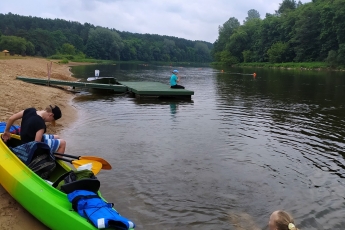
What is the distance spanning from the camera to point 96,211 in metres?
4.48

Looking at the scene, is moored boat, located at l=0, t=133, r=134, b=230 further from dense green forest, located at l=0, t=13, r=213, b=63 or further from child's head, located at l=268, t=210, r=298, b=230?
dense green forest, located at l=0, t=13, r=213, b=63

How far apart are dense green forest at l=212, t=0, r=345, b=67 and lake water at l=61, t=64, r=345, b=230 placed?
191 feet

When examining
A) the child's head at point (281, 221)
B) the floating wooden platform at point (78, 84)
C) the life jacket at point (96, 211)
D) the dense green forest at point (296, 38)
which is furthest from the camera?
the dense green forest at point (296, 38)

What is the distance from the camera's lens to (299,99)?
69.8 ft

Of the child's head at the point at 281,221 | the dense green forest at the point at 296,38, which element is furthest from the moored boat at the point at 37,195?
the dense green forest at the point at 296,38

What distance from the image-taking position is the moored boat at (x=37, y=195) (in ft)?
15.0

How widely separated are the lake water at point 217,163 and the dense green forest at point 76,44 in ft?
290

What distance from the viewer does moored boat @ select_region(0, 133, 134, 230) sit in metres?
4.57

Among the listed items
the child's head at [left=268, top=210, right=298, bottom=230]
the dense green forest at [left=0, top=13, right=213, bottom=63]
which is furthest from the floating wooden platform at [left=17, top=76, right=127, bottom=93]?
the dense green forest at [left=0, top=13, right=213, bottom=63]

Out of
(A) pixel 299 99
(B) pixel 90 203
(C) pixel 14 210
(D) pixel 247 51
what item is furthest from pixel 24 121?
(D) pixel 247 51

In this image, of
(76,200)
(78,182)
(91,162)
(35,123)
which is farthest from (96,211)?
(35,123)

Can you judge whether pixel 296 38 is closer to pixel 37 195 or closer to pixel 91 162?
pixel 91 162

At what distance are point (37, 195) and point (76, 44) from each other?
490 ft

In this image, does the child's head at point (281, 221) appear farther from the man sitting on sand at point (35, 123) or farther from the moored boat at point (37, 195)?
the man sitting on sand at point (35, 123)
